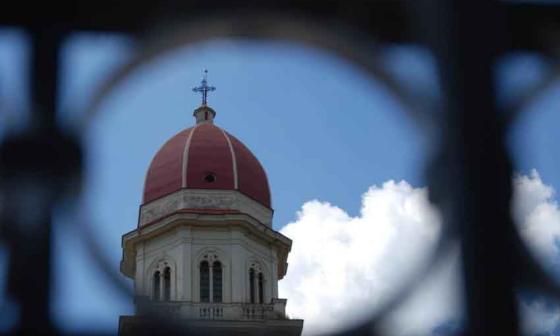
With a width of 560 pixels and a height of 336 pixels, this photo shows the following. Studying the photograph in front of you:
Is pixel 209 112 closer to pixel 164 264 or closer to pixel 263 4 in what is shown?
pixel 164 264

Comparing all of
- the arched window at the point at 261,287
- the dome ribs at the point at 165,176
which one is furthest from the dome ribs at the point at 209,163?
the arched window at the point at 261,287

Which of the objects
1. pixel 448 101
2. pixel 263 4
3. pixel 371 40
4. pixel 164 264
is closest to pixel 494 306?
pixel 448 101

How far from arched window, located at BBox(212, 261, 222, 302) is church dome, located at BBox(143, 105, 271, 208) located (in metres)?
2.81

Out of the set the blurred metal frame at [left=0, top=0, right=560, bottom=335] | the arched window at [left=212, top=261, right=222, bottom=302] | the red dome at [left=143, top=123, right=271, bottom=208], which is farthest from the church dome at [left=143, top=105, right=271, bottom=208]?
the blurred metal frame at [left=0, top=0, right=560, bottom=335]

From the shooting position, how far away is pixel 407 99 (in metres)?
2.72

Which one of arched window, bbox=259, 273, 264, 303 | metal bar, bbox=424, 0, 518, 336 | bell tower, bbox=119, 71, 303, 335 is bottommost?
metal bar, bbox=424, 0, 518, 336

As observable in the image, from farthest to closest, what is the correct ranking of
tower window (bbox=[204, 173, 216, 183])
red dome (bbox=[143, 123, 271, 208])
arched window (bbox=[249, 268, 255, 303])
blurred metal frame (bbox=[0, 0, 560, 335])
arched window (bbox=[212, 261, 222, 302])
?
tower window (bbox=[204, 173, 216, 183]), red dome (bbox=[143, 123, 271, 208]), arched window (bbox=[249, 268, 255, 303]), arched window (bbox=[212, 261, 222, 302]), blurred metal frame (bbox=[0, 0, 560, 335])

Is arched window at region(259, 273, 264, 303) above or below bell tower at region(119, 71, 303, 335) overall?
below

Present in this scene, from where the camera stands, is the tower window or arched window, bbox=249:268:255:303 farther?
the tower window

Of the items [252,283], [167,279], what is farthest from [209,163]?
[252,283]

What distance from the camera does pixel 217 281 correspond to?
45469 mm

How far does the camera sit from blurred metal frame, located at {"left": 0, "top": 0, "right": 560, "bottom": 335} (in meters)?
2.56

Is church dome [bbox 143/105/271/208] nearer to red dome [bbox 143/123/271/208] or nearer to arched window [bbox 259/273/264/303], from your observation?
red dome [bbox 143/123/271/208]

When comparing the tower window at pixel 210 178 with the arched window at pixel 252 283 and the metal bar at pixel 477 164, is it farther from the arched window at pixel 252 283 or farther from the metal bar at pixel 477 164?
the metal bar at pixel 477 164
